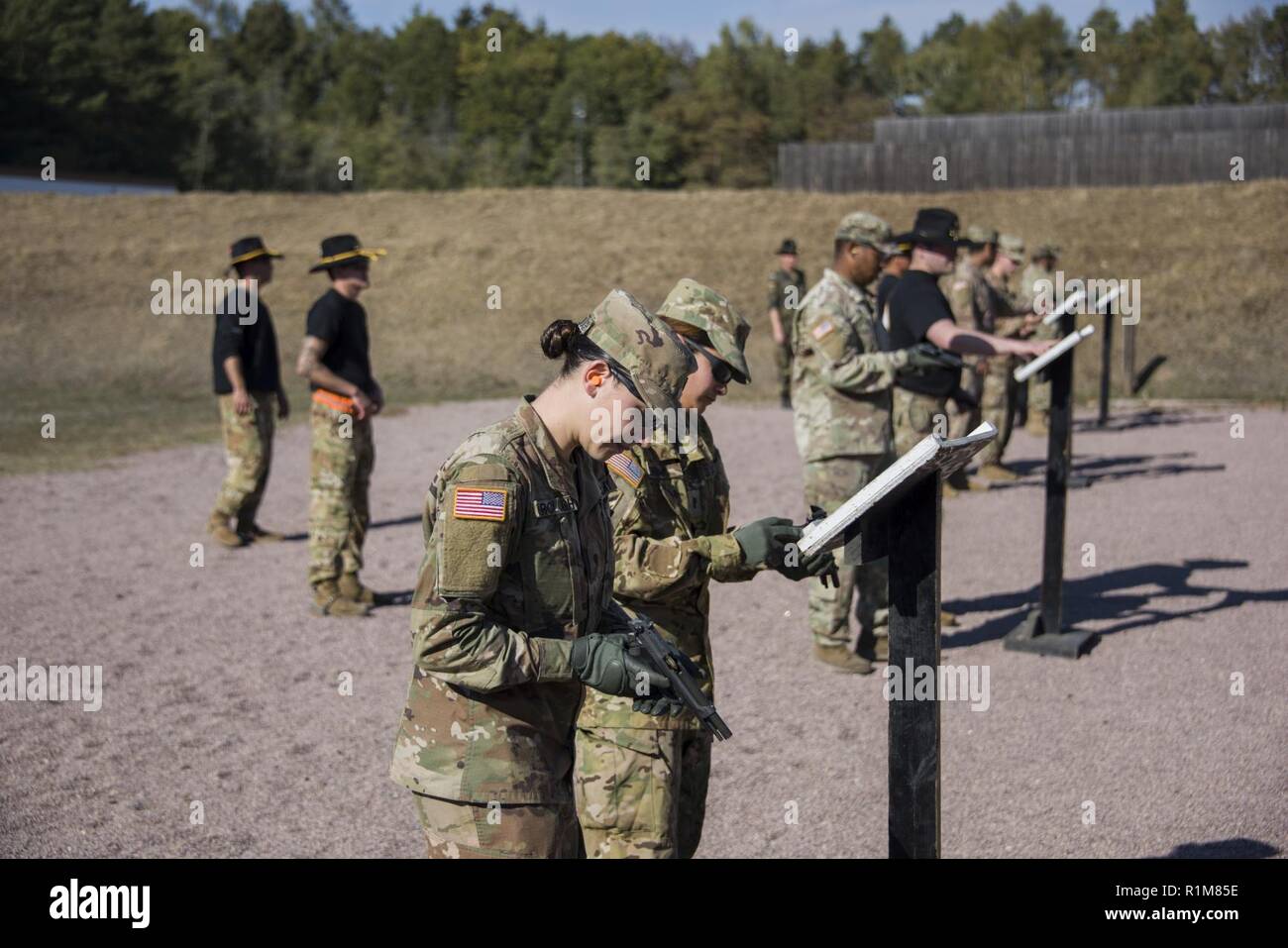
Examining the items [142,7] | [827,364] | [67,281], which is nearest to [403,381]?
[67,281]

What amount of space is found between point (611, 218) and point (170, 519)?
88.1 ft

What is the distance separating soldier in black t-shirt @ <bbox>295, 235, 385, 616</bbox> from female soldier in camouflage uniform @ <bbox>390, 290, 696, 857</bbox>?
5.32m

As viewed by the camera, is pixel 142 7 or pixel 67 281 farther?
pixel 142 7

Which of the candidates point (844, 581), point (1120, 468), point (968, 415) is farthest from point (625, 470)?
point (1120, 468)

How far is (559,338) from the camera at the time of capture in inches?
117

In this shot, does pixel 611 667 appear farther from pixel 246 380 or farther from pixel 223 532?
pixel 223 532

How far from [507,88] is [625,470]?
88611 mm

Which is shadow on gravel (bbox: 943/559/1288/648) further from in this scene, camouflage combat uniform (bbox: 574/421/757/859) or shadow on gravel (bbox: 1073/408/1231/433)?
shadow on gravel (bbox: 1073/408/1231/433)

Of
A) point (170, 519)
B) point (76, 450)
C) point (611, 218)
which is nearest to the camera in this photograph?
point (170, 519)

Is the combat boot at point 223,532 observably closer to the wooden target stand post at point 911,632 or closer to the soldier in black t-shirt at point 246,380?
the soldier in black t-shirt at point 246,380

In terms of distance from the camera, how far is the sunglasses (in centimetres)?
393

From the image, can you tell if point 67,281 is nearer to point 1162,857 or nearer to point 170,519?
point 170,519

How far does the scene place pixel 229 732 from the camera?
6.50 m

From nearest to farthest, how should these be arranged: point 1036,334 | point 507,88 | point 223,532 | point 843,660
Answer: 1. point 843,660
2. point 223,532
3. point 1036,334
4. point 507,88
